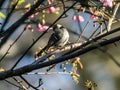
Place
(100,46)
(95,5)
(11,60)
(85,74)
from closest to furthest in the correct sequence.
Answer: (100,46) < (95,5) < (11,60) < (85,74)

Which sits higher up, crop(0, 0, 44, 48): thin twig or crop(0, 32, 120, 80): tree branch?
crop(0, 0, 44, 48): thin twig

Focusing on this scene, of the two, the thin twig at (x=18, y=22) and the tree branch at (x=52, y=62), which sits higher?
the thin twig at (x=18, y=22)

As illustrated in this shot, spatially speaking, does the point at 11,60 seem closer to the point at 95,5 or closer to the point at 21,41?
the point at 21,41

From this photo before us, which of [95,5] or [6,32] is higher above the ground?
[6,32]

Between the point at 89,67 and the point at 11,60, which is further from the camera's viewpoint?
the point at 89,67

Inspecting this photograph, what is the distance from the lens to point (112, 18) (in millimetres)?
4258

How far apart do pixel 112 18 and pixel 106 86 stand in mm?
9681

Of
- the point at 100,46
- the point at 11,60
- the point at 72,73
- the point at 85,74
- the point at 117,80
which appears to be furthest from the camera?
the point at 117,80

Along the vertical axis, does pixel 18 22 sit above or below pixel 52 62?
above

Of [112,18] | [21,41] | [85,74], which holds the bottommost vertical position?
[85,74]

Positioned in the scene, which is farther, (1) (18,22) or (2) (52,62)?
(2) (52,62)

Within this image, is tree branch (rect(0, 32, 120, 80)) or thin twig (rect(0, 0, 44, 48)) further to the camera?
tree branch (rect(0, 32, 120, 80))

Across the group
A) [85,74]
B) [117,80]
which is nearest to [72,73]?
[85,74]

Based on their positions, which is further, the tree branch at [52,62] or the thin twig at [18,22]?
the tree branch at [52,62]
